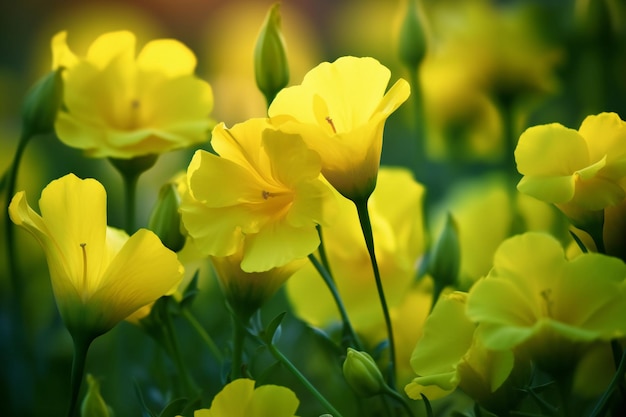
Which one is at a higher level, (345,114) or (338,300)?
(345,114)

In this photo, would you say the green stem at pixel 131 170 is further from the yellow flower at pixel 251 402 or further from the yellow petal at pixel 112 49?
the yellow flower at pixel 251 402

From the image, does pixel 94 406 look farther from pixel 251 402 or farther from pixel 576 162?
pixel 576 162

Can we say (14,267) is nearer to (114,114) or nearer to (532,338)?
(114,114)

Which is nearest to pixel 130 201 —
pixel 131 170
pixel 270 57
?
pixel 131 170

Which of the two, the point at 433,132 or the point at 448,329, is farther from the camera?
the point at 433,132

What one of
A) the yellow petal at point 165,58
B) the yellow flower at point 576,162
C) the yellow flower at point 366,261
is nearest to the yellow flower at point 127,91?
the yellow petal at point 165,58

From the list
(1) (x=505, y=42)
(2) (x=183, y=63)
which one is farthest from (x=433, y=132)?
(2) (x=183, y=63)
